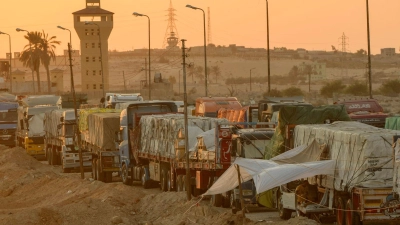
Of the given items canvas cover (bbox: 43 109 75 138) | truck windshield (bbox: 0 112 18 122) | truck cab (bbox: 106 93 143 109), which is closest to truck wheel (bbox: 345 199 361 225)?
canvas cover (bbox: 43 109 75 138)

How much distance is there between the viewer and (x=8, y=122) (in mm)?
72562

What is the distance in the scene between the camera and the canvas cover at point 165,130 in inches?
1348

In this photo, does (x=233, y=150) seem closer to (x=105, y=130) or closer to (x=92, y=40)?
(x=105, y=130)

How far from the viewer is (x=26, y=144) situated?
62.8m

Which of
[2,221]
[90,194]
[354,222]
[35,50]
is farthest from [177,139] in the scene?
[35,50]

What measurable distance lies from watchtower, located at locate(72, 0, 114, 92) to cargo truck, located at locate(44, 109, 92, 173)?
79.6m

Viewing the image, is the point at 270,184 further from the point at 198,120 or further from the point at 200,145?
the point at 198,120

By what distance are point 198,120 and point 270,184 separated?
12059 mm

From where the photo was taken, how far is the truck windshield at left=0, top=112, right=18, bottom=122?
71.1 m

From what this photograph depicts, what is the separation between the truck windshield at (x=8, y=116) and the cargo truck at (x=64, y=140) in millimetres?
13715

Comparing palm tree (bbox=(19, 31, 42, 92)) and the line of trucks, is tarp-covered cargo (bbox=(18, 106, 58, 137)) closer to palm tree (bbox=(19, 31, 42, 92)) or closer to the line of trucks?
the line of trucks

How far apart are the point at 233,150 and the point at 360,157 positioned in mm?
7257

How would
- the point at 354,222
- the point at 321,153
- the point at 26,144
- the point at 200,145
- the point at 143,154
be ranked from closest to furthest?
the point at 354,222 → the point at 321,153 → the point at 200,145 → the point at 143,154 → the point at 26,144

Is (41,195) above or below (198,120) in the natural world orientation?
below
